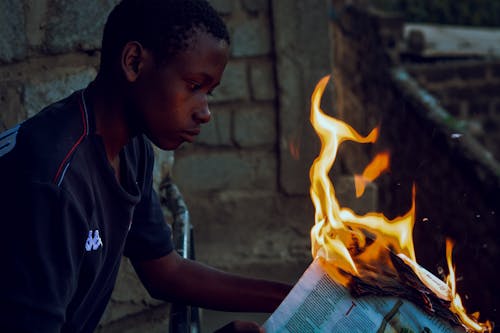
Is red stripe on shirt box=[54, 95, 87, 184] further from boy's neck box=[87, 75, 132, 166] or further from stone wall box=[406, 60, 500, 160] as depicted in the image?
stone wall box=[406, 60, 500, 160]

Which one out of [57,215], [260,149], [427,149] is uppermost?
[57,215]

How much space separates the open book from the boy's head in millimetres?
546

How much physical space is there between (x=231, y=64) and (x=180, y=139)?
234 centimetres

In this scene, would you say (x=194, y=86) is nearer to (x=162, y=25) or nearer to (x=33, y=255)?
(x=162, y=25)

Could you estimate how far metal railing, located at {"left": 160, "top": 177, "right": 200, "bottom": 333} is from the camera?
1.85 m

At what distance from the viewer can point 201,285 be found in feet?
7.34

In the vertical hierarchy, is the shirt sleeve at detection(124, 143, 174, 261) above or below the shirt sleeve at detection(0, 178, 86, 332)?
below

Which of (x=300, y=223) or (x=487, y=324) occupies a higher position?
(x=487, y=324)

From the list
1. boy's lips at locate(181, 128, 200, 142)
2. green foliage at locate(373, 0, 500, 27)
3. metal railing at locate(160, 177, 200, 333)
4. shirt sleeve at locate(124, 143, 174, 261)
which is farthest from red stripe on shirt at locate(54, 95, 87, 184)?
green foliage at locate(373, 0, 500, 27)

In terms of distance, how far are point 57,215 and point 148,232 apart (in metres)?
0.74

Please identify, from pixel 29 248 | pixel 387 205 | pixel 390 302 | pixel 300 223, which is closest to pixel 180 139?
pixel 29 248

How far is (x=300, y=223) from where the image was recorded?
4363mm

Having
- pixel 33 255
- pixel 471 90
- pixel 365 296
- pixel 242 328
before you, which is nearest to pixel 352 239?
pixel 365 296

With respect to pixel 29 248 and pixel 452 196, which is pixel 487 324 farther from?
pixel 452 196
